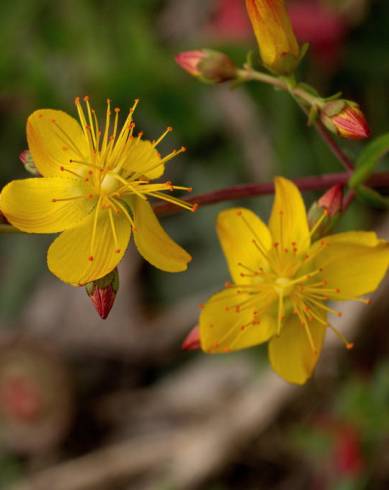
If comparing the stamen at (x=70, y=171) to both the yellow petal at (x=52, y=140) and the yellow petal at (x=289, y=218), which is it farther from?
the yellow petal at (x=289, y=218)

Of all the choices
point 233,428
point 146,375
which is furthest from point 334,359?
point 146,375

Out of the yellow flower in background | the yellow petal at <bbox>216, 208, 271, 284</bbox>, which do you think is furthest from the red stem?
the yellow petal at <bbox>216, 208, 271, 284</bbox>

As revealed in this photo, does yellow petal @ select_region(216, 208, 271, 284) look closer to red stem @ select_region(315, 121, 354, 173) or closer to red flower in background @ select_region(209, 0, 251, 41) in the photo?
red stem @ select_region(315, 121, 354, 173)

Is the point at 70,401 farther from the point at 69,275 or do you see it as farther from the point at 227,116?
the point at 69,275

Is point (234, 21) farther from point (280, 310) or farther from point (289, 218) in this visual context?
point (280, 310)

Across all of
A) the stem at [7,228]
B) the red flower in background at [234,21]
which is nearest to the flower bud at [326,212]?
the stem at [7,228]
